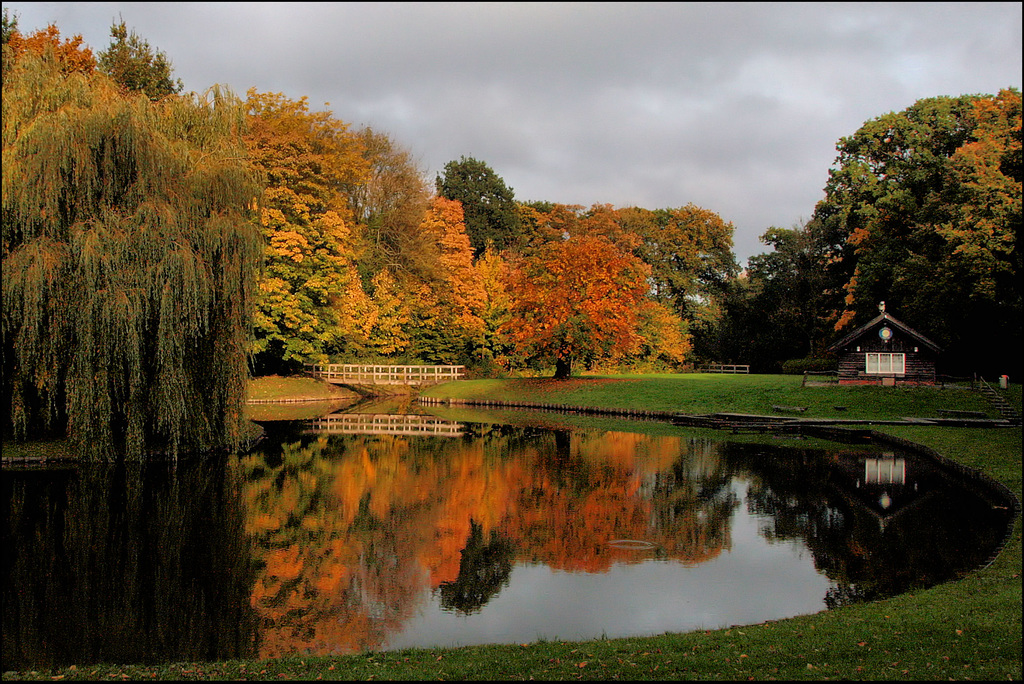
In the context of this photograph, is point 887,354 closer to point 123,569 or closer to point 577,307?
point 577,307

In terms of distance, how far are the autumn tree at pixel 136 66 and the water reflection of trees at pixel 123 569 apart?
2958 centimetres

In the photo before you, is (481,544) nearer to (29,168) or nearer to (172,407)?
(172,407)

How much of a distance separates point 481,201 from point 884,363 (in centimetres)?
3515

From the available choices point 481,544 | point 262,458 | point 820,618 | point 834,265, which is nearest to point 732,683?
point 820,618

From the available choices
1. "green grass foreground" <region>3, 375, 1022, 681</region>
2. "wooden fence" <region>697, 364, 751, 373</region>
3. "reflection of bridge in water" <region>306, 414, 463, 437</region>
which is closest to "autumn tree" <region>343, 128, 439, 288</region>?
"reflection of bridge in water" <region>306, 414, 463, 437</region>

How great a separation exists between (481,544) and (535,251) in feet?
156

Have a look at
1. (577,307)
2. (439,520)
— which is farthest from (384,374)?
(439,520)

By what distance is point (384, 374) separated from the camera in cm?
5169

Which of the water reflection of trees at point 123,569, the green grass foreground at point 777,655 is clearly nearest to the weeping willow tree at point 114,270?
the water reflection of trees at point 123,569

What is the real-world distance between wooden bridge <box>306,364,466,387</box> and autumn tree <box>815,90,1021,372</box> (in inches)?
1000

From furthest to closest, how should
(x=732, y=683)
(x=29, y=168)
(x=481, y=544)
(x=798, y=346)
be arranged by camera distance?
(x=798, y=346) → (x=29, y=168) → (x=481, y=544) → (x=732, y=683)

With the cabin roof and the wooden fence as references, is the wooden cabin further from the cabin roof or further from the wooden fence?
the wooden fence

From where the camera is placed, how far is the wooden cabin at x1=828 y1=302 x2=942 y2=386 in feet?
128

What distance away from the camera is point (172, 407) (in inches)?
846
